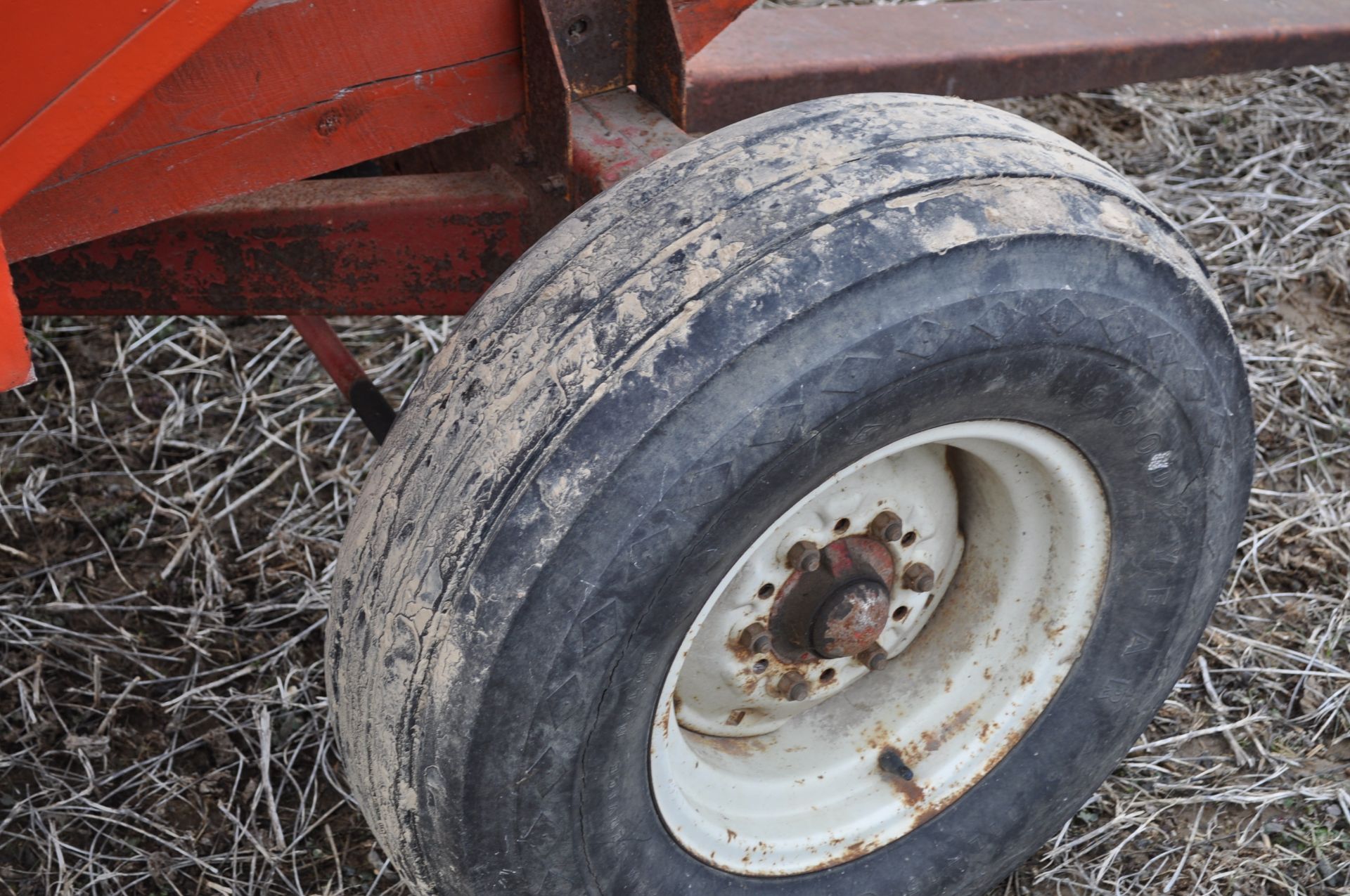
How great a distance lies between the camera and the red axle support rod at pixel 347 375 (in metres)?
2.07

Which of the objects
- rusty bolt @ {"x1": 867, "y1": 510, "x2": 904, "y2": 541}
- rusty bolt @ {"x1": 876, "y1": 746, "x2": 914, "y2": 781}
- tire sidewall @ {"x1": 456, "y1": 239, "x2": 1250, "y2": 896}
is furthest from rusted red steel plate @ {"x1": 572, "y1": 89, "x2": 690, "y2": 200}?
rusty bolt @ {"x1": 876, "y1": 746, "x2": 914, "y2": 781}

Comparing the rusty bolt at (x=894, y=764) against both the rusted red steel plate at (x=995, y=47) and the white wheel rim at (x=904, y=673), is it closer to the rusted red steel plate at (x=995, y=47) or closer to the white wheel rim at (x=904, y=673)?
the white wheel rim at (x=904, y=673)

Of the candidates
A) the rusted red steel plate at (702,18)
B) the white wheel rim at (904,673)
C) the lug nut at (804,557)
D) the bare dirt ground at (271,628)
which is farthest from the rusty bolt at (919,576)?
the rusted red steel plate at (702,18)

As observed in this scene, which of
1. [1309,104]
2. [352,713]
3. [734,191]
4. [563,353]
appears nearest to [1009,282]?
[734,191]

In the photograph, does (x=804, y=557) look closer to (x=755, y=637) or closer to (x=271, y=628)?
(x=755, y=637)

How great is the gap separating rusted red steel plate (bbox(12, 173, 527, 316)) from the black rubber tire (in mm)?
331

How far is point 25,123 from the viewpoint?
108 centimetres

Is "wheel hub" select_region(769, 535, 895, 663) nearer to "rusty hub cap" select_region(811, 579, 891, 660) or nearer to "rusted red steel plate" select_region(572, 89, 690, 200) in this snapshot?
"rusty hub cap" select_region(811, 579, 891, 660)

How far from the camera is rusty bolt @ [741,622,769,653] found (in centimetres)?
159

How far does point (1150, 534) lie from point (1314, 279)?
2.08 m

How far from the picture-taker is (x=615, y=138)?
1630mm

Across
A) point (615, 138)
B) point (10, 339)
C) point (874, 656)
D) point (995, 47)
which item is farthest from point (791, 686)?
point (995, 47)

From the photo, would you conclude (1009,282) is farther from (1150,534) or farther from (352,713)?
(352,713)

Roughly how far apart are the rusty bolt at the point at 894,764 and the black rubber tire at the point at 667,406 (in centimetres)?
36
